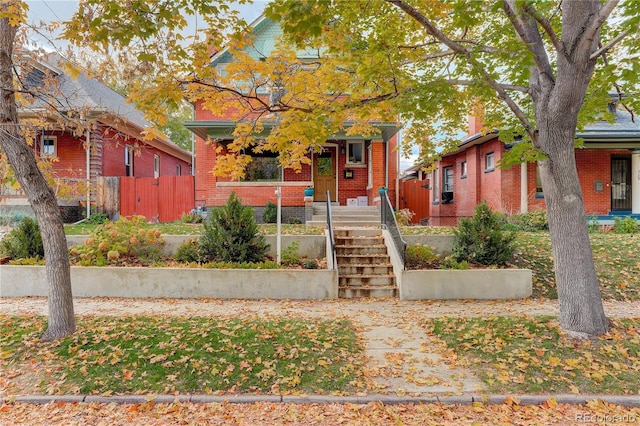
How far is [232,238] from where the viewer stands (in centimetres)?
866

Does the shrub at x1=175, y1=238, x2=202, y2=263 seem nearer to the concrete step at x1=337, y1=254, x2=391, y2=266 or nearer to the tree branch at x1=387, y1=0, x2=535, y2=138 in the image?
the concrete step at x1=337, y1=254, x2=391, y2=266

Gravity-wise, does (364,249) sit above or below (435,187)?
below

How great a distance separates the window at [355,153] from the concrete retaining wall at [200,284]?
8.83 meters

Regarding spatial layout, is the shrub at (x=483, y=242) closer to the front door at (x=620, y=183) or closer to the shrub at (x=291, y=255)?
the shrub at (x=291, y=255)

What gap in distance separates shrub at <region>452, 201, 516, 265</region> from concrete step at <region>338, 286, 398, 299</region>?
76.6 inches

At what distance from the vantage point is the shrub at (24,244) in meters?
8.89

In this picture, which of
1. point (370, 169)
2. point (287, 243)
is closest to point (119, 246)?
point (287, 243)

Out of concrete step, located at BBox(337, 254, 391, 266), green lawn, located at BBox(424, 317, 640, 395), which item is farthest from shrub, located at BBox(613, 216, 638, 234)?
concrete step, located at BBox(337, 254, 391, 266)

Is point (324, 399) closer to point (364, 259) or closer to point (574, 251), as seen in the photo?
point (574, 251)

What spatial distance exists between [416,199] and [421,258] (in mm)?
11687

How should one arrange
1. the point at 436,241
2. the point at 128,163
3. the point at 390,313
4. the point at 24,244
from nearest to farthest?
1. the point at 390,313
2. the point at 24,244
3. the point at 436,241
4. the point at 128,163

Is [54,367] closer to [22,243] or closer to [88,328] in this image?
[88,328]

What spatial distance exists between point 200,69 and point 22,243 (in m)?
7.04

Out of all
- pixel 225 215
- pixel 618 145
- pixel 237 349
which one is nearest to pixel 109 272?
pixel 225 215
